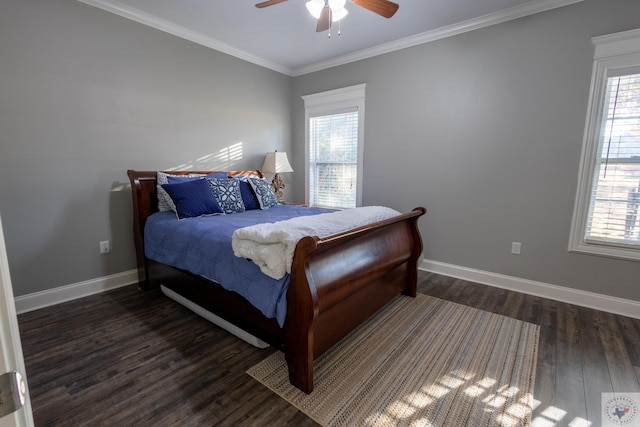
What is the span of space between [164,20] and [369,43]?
2.21 meters

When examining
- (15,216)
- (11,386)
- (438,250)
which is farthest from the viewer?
(438,250)

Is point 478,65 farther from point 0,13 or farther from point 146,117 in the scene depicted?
point 0,13

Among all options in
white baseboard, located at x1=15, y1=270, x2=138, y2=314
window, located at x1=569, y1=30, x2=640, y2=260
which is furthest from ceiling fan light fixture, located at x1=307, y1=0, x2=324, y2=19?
white baseboard, located at x1=15, y1=270, x2=138, y2=314

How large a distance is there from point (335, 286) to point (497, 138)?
236 centimetres

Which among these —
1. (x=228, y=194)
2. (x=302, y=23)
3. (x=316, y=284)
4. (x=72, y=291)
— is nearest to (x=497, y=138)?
(x=302, y=23)

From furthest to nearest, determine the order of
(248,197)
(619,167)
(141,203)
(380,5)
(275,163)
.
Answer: (275,163) < (248,197) < (141,203) < (619,167) < (380,5)

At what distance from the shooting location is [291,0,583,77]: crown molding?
2586 mm

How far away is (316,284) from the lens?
5.28ft

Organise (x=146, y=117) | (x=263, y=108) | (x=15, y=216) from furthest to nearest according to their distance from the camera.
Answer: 1. (x=263, y=108)
2. (x=146, y=117)
3. (x=15, y=216)

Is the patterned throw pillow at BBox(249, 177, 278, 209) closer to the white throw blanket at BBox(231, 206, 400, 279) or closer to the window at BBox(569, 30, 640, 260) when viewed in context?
the white throw blanket at BBox(231, 206, 400, 279)

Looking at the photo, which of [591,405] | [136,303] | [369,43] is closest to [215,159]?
[136,303]

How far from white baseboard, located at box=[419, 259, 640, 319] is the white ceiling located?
2488mm

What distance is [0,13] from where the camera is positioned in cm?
218

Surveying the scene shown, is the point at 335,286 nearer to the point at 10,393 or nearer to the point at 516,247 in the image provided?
the point at 10,393
